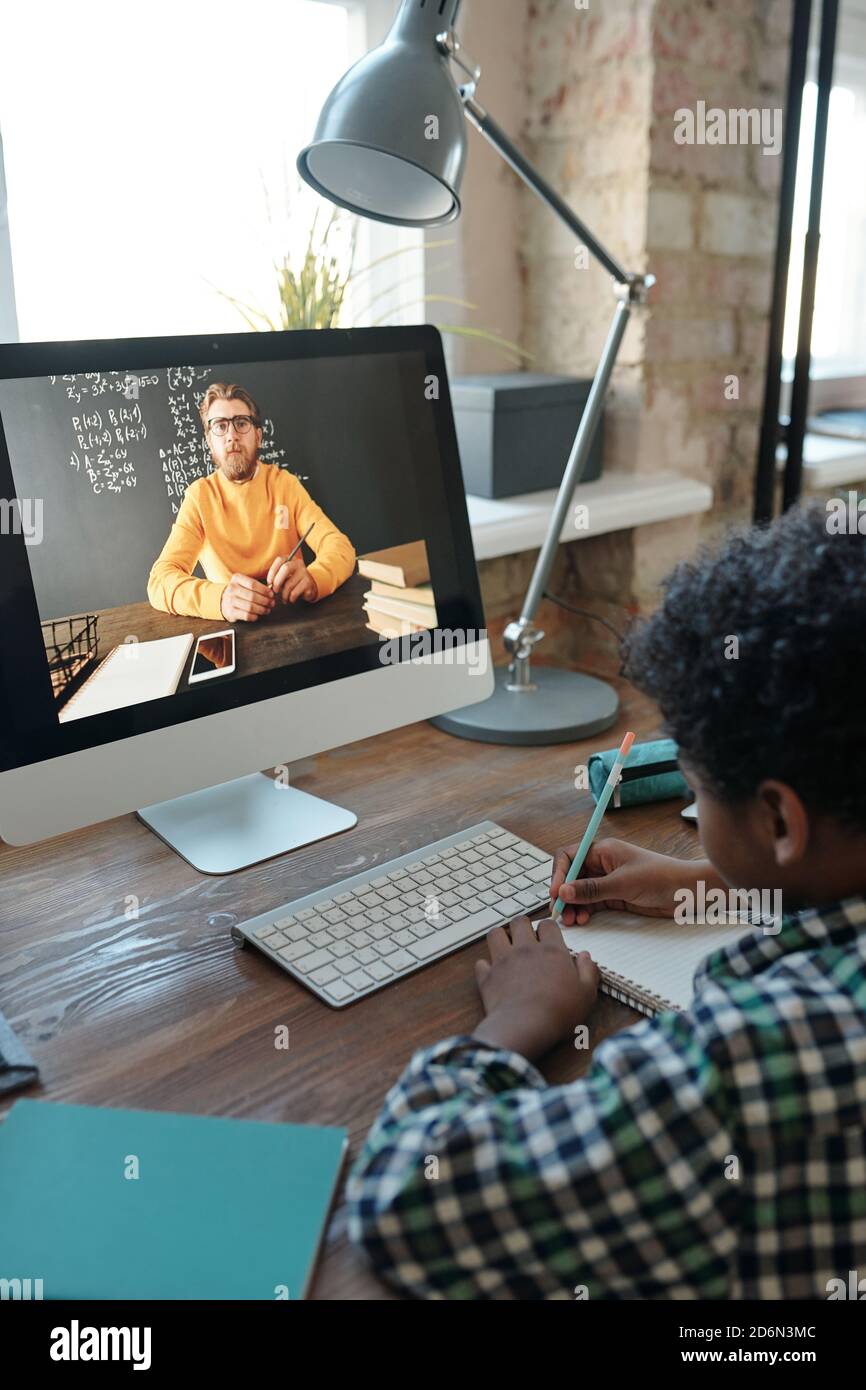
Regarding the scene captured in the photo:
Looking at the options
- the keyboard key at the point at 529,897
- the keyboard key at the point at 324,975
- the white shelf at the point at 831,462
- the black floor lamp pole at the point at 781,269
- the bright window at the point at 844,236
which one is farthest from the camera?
the bright window at the point at 844,236

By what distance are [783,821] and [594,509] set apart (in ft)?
3.14

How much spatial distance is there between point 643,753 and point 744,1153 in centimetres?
59

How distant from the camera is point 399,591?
1.08 metres

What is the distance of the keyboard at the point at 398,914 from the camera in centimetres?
82

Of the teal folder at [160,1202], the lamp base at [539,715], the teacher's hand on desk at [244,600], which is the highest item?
the teacher's hand on desk at [244,600]

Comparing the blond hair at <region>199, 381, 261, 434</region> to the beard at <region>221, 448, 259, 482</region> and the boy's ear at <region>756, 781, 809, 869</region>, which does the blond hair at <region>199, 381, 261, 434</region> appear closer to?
the beard at <region>221, 448, 259, 482</region>

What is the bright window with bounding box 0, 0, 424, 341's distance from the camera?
1.27 meters

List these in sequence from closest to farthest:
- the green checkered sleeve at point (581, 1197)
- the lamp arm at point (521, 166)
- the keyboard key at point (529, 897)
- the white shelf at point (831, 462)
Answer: the green checkered sleeve at point (581, 1197) < the keyboard key at point (529, 897) < the lamp arm at point (521, 166) < the white shelf at point (831, 462)

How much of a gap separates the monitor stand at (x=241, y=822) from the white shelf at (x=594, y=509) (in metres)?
0.46

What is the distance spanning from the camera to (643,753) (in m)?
1.13

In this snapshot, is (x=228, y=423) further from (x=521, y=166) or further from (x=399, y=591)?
(x=521, y=166)

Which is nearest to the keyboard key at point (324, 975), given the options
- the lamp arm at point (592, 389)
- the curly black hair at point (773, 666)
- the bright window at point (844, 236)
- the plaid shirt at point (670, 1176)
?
the plaid shirt at point (670, 1176)

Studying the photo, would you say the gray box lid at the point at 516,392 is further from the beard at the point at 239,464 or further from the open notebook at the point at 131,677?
the open notebook at the point at 131,677

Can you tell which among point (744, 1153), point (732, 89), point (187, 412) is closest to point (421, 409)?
point (187, 412)
